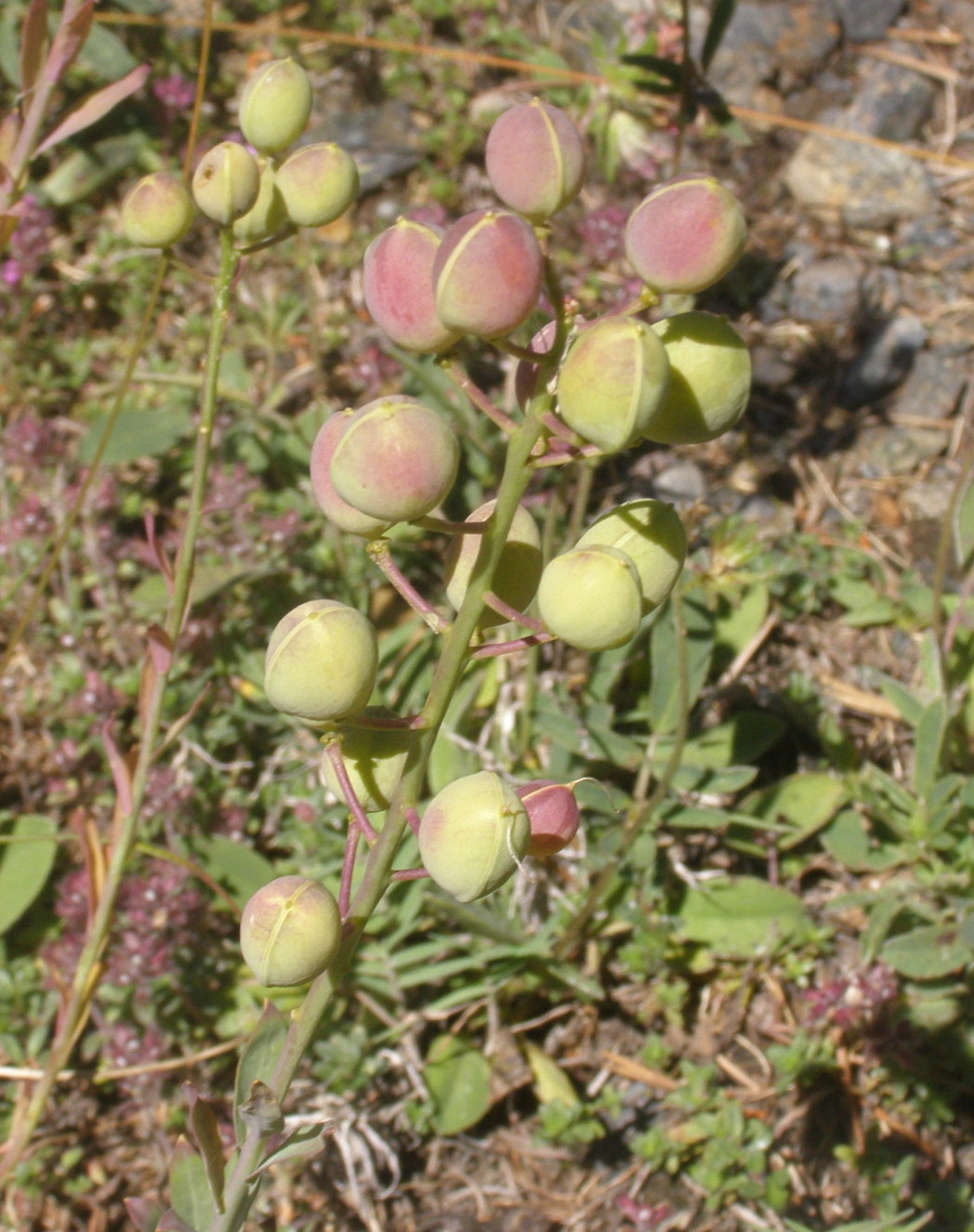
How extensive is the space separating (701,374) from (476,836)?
0.52 metres

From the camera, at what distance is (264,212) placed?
1.78m

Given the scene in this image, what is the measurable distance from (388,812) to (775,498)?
2387mm

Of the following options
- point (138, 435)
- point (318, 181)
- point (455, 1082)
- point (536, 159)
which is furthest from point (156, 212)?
point (455, 1082)

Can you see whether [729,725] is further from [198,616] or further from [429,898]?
[198,616]

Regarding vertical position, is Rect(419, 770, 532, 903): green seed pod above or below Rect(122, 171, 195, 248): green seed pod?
below

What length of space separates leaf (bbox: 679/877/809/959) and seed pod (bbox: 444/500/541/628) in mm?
1499

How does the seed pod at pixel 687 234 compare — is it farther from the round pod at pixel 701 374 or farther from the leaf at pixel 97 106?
the leaf at pixel 97 106

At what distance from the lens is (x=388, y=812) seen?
1366 millimetres

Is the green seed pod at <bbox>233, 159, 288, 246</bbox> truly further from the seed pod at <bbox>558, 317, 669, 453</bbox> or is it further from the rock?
the rock

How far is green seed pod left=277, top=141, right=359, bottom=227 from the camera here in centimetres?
167

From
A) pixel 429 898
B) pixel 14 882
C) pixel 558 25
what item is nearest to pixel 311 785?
pixel 429 898

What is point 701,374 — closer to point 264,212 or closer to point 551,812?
point 551,812

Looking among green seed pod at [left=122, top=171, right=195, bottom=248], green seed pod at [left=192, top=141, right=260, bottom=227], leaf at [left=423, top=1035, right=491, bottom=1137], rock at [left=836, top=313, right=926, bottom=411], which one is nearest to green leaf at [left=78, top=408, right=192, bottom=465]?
green seed pod at [left=122, top=171, right=195, bottom=248]

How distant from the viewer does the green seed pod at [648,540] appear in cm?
128
